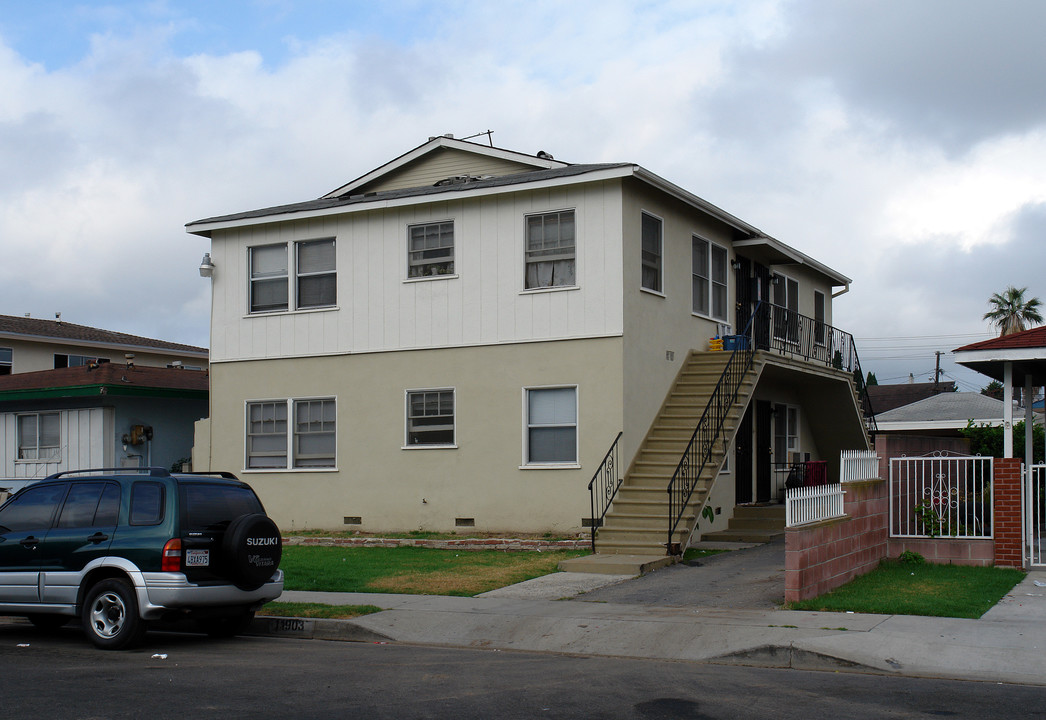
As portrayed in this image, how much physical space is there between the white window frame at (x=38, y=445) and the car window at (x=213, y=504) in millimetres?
15472

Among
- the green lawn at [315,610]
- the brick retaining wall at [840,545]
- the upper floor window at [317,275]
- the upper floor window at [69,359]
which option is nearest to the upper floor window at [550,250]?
the upper floor window at [317,275]

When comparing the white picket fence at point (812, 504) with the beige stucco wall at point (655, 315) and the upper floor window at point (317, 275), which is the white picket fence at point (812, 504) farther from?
the upper floor window at point (317, 275)

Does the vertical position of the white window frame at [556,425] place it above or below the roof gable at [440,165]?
below

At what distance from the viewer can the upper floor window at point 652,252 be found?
63.8ft

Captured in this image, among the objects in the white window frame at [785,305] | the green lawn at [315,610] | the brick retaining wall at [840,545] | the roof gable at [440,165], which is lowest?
the green lawn at [315,610]

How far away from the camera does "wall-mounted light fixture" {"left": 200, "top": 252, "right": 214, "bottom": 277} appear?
2262 centimetres

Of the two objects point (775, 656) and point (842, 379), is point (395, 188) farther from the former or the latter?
point (775, 656)

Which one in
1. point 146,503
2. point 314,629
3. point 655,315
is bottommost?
point 314,629

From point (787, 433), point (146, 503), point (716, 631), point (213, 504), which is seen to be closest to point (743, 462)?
point (787, 433)

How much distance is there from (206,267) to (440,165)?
5326mm

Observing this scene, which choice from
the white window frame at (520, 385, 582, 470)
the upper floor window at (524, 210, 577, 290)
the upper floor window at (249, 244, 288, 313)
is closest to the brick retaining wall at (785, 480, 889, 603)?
the white window frame at (520, 385, 582, 470)

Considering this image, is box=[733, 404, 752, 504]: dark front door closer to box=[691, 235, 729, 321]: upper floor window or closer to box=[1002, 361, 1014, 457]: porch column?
box=[691, 235, 729, 321]: upper floor window

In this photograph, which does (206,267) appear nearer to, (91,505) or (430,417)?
(430,417)

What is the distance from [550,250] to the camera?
19.2 meters
